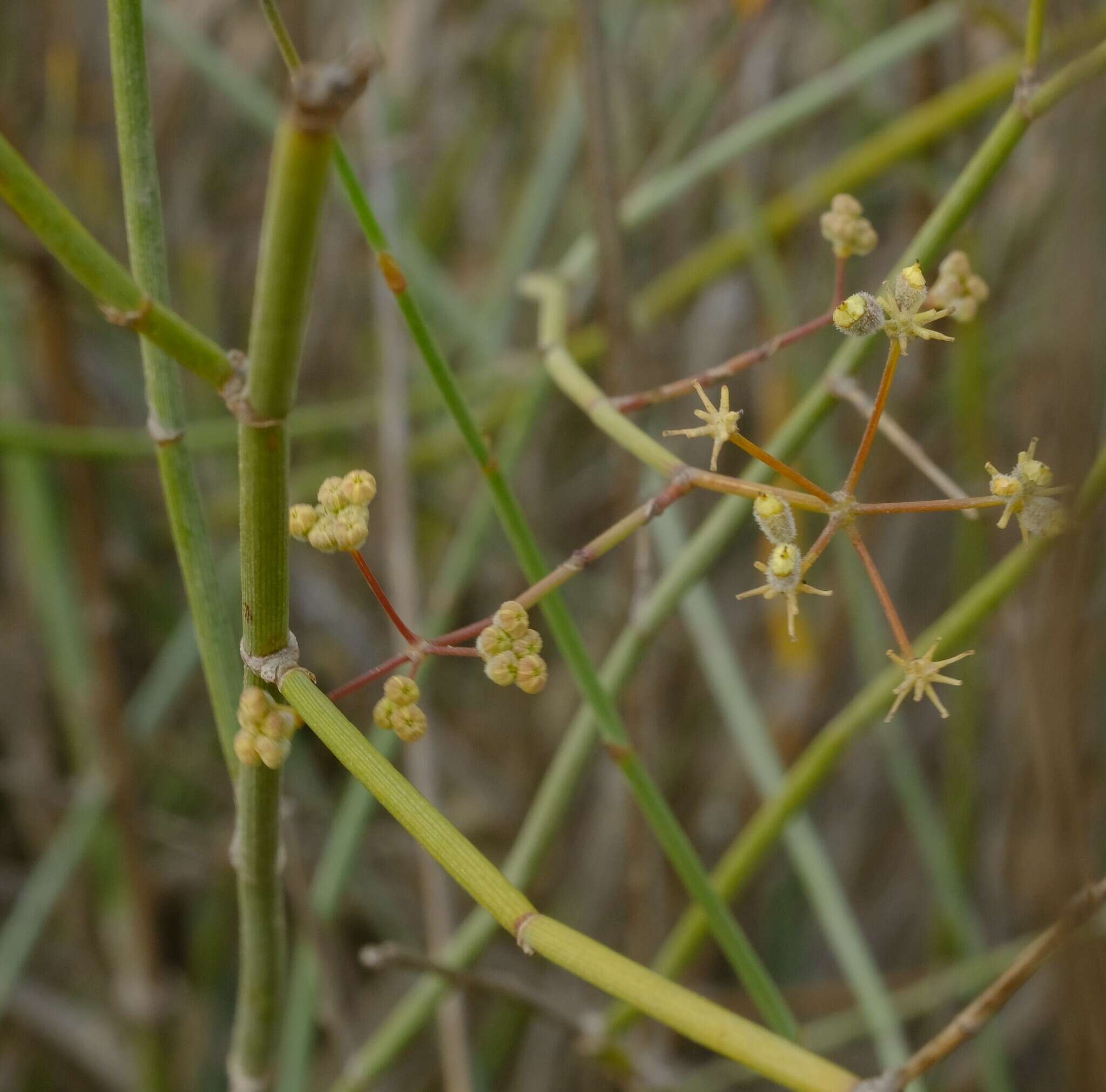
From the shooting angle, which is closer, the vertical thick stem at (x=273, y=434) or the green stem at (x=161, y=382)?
the vertical thick stem at (x=273, y=434)

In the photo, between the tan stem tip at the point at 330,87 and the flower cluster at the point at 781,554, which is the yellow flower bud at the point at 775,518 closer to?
the flower cluster at the point at 781,554

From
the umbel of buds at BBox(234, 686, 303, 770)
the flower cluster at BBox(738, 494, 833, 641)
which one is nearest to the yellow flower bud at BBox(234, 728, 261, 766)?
the umbel of buds at BBox(234, 686, 303, 770)

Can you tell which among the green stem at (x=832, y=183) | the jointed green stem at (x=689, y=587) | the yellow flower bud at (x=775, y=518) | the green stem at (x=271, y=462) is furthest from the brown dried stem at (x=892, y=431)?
the green stem at (x=832, y=183)

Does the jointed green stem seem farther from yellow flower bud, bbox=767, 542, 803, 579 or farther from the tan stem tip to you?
the tan stem tip

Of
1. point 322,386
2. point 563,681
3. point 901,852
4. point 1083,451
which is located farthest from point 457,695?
point 1083,451

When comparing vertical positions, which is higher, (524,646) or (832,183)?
(832,183)

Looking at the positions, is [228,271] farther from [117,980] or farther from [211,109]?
[117,980]

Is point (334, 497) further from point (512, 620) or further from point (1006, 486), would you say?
point (1006, 486)

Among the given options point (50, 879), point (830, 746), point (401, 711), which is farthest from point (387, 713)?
point (50, 879)
